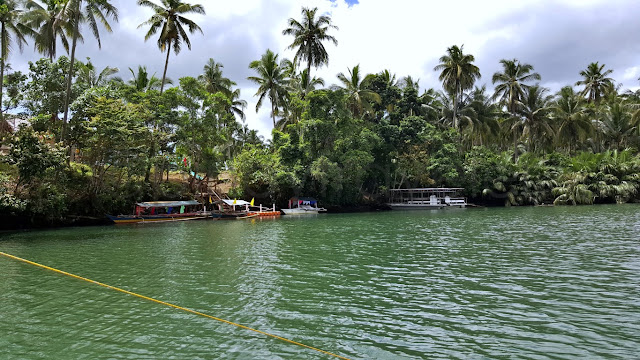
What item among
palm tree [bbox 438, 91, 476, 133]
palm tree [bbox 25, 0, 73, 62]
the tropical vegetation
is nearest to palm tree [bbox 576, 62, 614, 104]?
the tropical vegetation

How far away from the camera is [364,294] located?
9430 mm

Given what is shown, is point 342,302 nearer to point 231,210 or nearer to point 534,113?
point 231,210

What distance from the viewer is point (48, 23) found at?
34.2m

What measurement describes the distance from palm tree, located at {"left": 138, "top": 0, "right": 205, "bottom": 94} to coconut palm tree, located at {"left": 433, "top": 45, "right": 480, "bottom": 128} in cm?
3336

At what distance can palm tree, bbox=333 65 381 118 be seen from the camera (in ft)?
156

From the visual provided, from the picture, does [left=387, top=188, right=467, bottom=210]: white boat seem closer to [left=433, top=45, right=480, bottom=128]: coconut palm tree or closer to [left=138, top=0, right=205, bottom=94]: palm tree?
[left=433, top=45, right=480, bottom=128]: coconut palm tree

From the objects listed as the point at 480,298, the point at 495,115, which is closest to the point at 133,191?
the point at 480,298

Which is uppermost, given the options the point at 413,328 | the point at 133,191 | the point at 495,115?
the point at 495,115

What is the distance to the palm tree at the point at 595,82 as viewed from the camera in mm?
54219

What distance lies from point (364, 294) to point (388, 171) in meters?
41.7

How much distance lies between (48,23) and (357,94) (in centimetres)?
3282

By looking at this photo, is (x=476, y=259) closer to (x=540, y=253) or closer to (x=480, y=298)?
(x=540, y=253)

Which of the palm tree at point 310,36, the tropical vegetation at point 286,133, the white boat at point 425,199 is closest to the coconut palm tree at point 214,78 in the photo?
the tropical vegetation at point 286,133

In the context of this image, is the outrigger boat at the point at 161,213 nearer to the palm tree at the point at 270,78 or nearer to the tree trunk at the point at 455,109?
the palm tree at the point at 270,78
